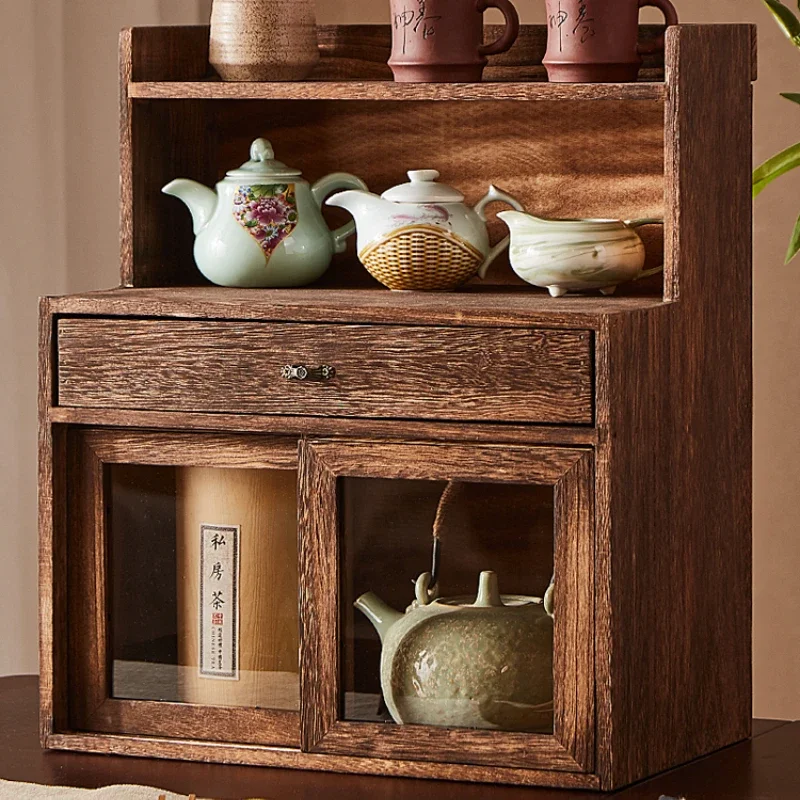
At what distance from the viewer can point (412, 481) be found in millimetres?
1464

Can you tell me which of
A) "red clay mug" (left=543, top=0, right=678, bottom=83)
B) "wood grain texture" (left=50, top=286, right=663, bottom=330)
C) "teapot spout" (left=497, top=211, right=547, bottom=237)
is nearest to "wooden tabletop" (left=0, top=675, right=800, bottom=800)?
"wood grain texture" (left=50, top=286, right=663, bottom=330)

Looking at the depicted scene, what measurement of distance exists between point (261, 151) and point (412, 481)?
0.41m

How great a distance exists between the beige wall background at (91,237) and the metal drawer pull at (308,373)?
2.41ft

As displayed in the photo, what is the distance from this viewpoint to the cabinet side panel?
1.41 metres

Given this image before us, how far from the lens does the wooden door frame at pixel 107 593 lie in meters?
1.52

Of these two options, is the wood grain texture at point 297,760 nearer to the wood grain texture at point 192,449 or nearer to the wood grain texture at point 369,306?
the wood grain texture at point 192,449

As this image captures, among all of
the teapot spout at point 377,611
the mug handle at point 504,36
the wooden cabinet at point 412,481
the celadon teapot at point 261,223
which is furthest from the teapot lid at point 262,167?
the teapot spout at point 377,611

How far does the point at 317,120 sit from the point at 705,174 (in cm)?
44

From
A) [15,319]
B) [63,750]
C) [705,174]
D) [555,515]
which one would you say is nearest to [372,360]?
[555,515]

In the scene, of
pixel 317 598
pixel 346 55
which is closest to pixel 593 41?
pixel 346 55

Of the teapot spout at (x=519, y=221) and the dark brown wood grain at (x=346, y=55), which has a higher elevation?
the dark brown wood grain at (x=346, y=55)

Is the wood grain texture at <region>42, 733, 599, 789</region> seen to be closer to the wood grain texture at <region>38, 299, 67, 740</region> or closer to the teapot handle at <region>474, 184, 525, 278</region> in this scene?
the wood grain texture at <region>38, 299, 67, 740</region>

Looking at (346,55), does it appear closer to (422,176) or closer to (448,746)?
(422,176)

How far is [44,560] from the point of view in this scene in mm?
1574
